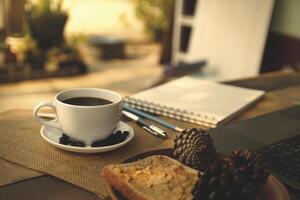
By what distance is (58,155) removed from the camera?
0.72 metres

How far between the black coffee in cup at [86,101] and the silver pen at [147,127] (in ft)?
0.42

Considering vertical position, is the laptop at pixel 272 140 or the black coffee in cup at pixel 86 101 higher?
the black coffee in cup at pixel 86 101

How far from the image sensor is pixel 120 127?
0.83 m

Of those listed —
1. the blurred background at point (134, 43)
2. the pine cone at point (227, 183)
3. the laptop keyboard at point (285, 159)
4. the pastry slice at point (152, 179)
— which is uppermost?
the pine cone at point (227, 183)

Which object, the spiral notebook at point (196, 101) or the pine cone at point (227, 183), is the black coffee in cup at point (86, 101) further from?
the pine cone at point (227, 183)

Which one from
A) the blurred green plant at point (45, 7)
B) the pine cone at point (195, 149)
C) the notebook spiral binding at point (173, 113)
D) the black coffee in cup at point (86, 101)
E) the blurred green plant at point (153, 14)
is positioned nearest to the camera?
the pine cone at point (195, 149)

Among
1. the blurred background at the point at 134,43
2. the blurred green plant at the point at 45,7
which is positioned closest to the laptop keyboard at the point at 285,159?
the blurred background at the point at 134,43

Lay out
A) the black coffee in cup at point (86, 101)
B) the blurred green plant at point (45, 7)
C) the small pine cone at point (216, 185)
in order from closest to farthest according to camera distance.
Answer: the small pine cone at point (216, 185) < the black coffee in cup at point (86, 101) < the blurred green plant at point (45, 7)

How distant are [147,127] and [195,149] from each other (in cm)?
25

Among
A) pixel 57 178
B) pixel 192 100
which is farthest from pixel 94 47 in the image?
pixel 57 178

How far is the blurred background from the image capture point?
2.68 meters

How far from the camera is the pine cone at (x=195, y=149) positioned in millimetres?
629

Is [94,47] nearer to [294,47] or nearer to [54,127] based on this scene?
[294,47]

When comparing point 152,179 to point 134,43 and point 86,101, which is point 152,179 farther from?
point 134,43
